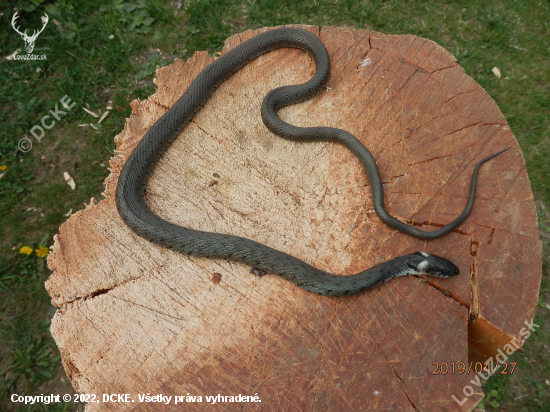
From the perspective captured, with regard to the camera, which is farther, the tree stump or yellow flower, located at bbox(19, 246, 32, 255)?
yellow flower, located at bbox(19, 246, 32, 255)

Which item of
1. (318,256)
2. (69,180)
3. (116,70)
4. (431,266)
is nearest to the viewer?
(431,266)

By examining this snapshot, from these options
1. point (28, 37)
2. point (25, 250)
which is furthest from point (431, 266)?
point (28, 37)

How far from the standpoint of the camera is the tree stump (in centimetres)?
218

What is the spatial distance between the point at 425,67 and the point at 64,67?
5079 millimetres

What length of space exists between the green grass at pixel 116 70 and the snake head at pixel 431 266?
2.50 m

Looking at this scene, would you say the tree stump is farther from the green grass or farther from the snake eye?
the green grass

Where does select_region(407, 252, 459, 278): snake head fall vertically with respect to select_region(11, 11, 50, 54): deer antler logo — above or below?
above

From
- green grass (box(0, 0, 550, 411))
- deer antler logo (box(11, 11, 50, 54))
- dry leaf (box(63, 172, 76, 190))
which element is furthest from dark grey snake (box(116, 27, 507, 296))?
deer antler logo (box(11, 11, 50, 54))

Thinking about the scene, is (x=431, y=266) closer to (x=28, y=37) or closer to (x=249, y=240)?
(x=249, y=240)

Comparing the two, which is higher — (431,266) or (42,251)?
(431,266)

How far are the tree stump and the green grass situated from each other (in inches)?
84.5

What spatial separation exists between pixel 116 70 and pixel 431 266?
5138 mm

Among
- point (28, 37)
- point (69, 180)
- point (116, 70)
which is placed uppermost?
point (116, 70)

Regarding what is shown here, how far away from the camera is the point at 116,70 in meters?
5.26
